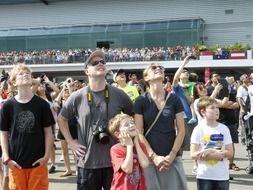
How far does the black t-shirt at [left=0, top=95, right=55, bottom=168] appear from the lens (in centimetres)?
499

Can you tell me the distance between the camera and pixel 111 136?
4664 mm

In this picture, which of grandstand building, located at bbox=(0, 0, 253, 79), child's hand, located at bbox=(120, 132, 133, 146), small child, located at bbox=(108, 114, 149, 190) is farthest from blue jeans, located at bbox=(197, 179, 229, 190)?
grandstand building, located at bbox=(0, 0, 253, 79)

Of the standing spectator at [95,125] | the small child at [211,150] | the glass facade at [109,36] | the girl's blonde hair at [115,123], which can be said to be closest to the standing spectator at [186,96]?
the small child at [211,150]

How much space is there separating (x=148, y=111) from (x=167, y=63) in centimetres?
3810

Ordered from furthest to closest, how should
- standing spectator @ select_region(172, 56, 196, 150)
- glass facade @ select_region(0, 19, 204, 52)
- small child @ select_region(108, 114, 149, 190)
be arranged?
1. glass facade @ select_region(0, 19, 204, 52)
2. standing spectator @ select_region(172, 56, 196, 150)
3. small child @ select_region(108, 114, 149, 190)

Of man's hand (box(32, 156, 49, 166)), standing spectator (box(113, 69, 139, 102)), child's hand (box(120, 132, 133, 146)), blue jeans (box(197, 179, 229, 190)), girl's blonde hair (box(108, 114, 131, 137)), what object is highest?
standing spectator (box(113, 69, 139, 102))

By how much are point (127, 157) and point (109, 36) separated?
48584 mm

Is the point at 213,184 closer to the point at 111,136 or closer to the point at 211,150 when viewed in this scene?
the point at 211,150

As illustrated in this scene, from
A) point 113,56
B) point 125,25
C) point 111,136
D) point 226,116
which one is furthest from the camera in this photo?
point 125,25

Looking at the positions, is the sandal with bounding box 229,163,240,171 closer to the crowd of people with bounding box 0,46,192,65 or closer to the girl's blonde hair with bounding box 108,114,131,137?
the girl's blonde hair with bounding box 108,114,131,137

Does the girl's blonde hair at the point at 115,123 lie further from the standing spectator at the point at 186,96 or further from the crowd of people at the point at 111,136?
the standing spectator at the point at 186,96

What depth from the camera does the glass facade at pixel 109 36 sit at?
4994cm

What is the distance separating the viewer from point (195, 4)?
51.8 m

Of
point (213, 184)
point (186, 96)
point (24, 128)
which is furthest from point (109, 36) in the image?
point (24, 128)
